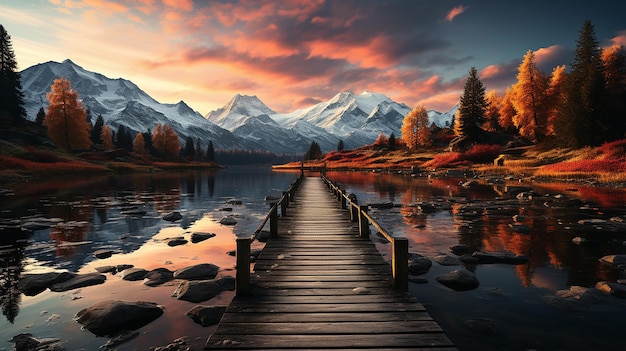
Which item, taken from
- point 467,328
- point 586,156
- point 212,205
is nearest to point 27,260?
point 467,328

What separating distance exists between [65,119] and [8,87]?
900 inches

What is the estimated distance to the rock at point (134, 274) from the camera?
37.2 ft

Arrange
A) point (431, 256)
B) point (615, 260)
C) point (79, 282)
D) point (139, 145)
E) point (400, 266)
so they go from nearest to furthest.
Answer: point (400, 266)
point (79, 282)
point (615, 260)
point (431, 256)
point (139, 145)

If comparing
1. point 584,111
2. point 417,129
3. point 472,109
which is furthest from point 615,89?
point 417,129

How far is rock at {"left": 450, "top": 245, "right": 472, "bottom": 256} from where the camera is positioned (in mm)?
14195

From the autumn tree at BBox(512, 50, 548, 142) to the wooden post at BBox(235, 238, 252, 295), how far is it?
79.5 m

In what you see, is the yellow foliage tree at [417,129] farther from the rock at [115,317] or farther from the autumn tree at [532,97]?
the rock at [115,317]

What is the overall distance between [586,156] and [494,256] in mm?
47713

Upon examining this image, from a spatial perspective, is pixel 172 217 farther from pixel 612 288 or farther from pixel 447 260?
pixel 612 288

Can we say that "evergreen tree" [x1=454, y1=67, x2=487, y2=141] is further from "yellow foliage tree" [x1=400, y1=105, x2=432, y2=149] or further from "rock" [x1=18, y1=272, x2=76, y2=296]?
"rock" [x1=18, y1=272, x2=76, y2=296]

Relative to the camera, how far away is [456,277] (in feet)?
34.9

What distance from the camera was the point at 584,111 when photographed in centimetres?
5244

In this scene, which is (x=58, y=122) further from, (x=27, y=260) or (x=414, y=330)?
(x=414, y=330)

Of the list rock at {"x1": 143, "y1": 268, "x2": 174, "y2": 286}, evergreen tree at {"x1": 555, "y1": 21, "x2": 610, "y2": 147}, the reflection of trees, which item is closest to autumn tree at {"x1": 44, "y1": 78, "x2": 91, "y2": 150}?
the reflection of trees
